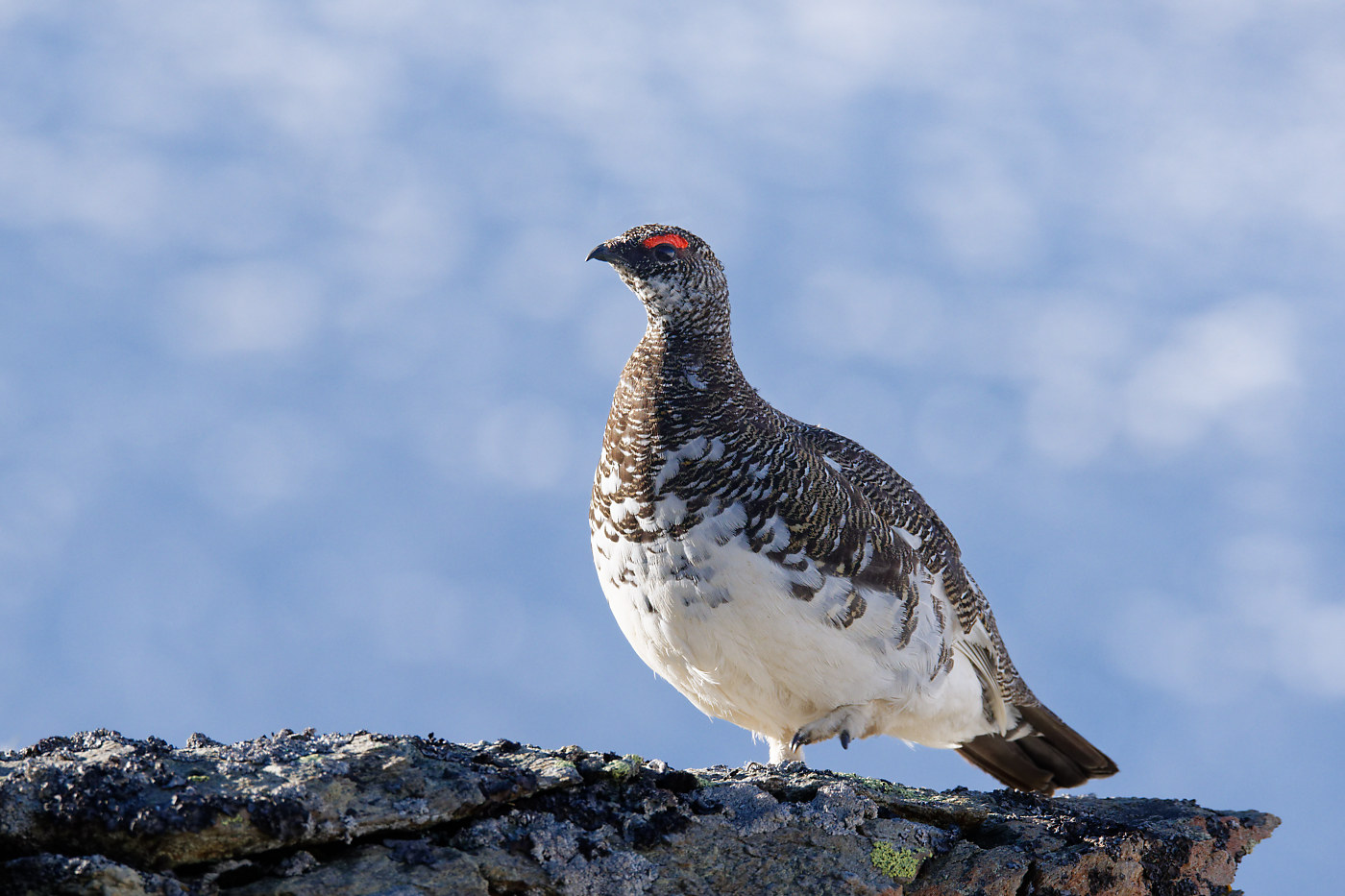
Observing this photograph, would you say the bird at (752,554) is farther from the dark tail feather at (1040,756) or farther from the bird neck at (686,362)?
the dark tail feather at (1040,756)

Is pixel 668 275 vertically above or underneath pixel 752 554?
above

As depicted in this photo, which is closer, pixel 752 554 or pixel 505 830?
pixel 505 830

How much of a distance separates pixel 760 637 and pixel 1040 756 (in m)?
2.86

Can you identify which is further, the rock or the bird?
the bird

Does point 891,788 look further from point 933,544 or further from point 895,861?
point 933,544

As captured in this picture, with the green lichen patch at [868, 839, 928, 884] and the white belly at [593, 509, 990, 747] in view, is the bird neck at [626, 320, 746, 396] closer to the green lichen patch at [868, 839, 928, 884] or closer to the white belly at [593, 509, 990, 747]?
the white belly at [593, 509, 990, 747]

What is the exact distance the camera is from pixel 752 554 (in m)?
6.16

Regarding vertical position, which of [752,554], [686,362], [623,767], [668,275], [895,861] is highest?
[668,275]

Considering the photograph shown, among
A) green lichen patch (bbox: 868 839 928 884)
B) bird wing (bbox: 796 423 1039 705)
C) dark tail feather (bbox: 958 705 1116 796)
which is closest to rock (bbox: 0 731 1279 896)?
green lichen patch (bbox: 868 839 928 884)

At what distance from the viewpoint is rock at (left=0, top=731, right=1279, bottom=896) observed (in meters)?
3.72

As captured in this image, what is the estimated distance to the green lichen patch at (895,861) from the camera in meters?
4.80

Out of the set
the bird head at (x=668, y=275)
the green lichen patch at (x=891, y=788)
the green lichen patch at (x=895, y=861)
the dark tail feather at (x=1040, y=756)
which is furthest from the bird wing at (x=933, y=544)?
the green lichen patch at (x=895, y=861)

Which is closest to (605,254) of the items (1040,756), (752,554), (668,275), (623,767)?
(668,275)

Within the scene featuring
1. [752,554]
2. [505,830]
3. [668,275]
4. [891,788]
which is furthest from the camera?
[668,275]
